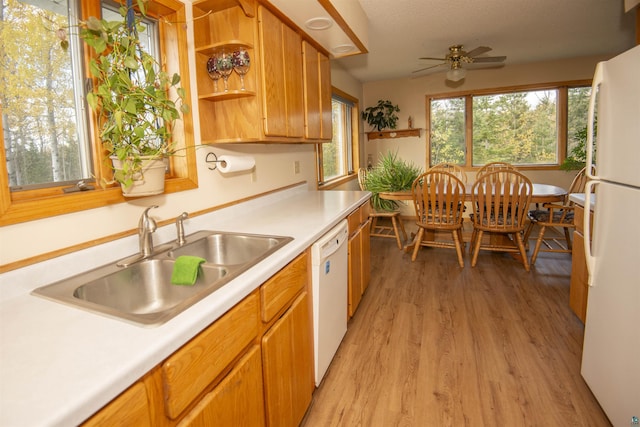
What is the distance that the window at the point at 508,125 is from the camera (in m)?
5.01

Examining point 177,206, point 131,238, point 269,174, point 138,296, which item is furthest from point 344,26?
point 138,296

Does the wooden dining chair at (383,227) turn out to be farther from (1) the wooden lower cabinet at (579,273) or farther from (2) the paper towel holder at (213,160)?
(2) the paper towel holder at (213,160)

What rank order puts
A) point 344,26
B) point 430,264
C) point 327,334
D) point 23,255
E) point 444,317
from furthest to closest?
point 430,264, point 444,317, point 344,26, point 327,334, point 23,255

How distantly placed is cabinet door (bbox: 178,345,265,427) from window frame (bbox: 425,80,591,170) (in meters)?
5.18

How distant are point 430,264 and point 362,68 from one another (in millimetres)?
2857

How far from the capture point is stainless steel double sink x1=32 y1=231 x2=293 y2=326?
95 centimetres

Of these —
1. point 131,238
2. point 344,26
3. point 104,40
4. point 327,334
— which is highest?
point 344,26

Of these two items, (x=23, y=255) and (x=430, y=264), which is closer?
(x=23, y=255)

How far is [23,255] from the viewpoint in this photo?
1.07 m

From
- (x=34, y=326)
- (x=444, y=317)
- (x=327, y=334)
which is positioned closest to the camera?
(x=34, y=326)

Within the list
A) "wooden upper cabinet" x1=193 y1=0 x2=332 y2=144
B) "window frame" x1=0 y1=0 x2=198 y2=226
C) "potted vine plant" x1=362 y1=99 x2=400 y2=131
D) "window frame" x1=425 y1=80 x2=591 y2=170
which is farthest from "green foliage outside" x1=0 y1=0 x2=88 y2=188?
"window frame" x1=425 y1=80 x2=591 y2=170

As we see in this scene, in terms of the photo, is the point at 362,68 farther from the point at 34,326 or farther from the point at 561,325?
the point at 34,326

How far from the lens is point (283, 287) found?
1311 mm

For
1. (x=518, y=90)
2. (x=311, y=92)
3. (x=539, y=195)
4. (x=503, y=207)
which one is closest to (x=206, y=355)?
(x=311, y=92)
